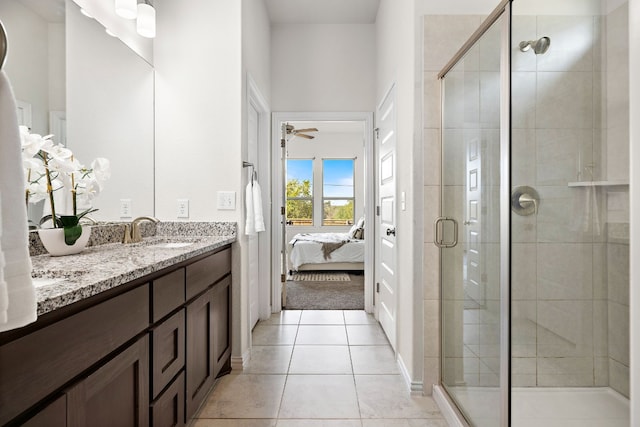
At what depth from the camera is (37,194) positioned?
1473mm

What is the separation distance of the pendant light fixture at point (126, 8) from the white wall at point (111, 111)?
0.14 metres

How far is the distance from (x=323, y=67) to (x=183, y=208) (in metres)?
2.12

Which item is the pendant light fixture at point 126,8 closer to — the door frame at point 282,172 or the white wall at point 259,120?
the white wall at point 259,120

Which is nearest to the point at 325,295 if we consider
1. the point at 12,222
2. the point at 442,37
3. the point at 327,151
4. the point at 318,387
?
the point at 318,387

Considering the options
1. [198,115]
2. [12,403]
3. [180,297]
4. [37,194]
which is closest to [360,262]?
[198,115]

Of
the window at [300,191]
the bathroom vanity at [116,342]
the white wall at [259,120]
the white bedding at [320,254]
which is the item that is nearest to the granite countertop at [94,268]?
the bathroom vanity at [116,342]

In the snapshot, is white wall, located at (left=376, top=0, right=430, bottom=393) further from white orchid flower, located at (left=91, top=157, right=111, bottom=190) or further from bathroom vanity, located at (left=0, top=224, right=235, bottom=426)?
white orchid flower, located at (left=91, top=157, right=111, bottom=190)

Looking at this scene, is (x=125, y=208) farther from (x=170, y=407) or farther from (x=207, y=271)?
(x=170, y=407)

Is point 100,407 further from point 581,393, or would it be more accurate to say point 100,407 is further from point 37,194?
point 581,393

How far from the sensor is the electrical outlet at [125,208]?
218 centimetres

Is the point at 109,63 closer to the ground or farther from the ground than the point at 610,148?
farther from the ground

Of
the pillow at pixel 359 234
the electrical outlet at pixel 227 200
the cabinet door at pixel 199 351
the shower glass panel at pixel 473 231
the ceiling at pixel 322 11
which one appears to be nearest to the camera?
the shower glass panel at pixel 473 231

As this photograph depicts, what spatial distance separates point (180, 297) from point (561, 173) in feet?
5.23

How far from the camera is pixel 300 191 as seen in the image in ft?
25.5
